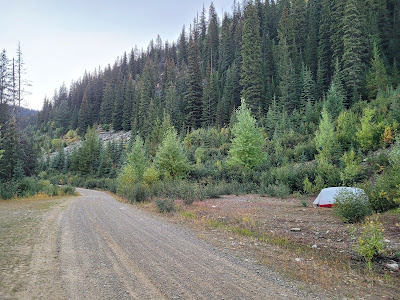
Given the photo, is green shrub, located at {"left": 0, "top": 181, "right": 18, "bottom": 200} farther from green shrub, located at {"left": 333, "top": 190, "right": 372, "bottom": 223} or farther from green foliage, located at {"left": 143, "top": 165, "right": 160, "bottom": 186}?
green shrub, located at {"left": 333, "top": 190, "right": 372, "bottom": 223}

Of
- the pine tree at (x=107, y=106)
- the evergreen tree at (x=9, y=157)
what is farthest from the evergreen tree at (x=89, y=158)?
the evergreen tree at (x=9, y=157)

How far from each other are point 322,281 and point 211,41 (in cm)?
7862

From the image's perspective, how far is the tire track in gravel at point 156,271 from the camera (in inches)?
145

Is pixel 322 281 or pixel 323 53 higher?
pixel 323 53

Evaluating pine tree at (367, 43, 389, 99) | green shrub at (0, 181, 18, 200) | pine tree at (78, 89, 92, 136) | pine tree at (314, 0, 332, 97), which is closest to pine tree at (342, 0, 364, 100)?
pine tree at (367, 43, 389, 99)

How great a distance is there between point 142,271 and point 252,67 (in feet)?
148

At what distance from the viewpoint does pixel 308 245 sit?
6.39m

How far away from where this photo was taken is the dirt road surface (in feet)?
12.0

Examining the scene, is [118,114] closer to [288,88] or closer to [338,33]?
[288,88]

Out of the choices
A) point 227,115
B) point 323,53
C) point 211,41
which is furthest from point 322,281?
point 211,41

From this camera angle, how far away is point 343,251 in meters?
5.85

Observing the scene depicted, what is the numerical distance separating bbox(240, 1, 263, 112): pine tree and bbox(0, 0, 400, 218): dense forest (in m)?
0.27

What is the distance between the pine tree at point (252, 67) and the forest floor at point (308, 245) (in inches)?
1343

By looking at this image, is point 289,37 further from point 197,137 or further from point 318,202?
point 318,202
